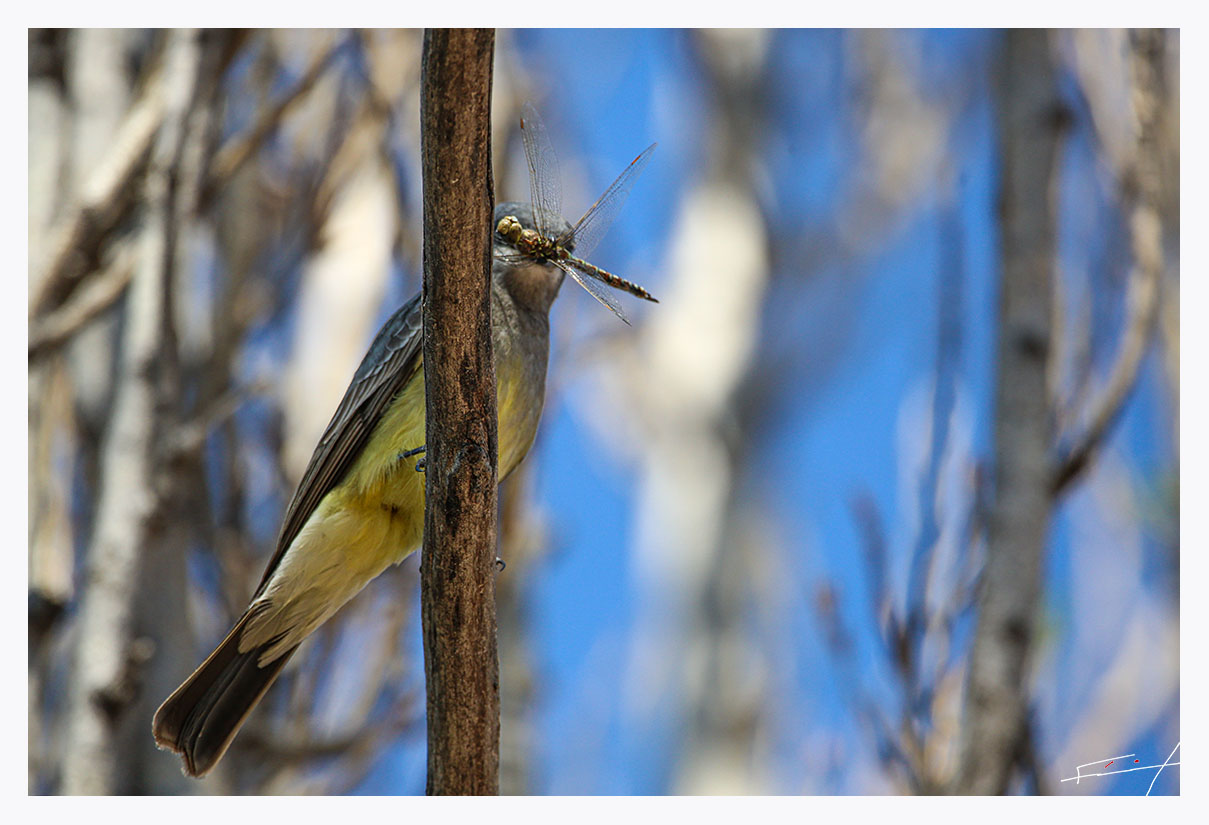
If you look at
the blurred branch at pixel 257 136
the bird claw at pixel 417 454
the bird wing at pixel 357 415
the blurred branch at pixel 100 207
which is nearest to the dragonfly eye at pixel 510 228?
the bird wing at pixel 357 415

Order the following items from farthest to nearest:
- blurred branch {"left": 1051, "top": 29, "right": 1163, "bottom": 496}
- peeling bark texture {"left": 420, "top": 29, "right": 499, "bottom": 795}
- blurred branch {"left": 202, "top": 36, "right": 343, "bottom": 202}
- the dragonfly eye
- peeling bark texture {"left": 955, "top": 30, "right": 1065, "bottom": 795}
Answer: blurred branch {"left": 202, "top": 36, "right": 343, "bottom": 202} < the dragonfly eye < blurred branch {"left": 1051, "top": 29, "right": 1163, "bottom": 496} < peeling bark texture {"left": 955, "top": 30, "right": 1065, "bottom": 795} < peeling bark texture {"left": 420, "top": 29, "right": 499, "bottom": 795}

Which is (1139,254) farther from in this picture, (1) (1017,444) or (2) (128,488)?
(2) (128,488)

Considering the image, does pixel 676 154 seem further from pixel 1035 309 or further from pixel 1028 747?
pixel 1028 747

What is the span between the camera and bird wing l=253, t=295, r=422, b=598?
9.46 ft

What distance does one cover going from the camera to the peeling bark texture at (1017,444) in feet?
8.04

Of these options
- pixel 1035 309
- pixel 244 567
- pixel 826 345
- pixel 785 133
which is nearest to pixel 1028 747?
pixel 1035 309

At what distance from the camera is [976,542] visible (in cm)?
315

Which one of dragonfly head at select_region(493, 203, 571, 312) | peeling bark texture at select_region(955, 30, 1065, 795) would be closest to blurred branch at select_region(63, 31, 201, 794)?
dragonfly head at select_region(493, 203, 571, 312)

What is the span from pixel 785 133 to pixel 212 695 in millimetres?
4711

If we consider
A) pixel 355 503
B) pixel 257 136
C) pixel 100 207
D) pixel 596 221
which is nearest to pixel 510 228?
pixel 596 221

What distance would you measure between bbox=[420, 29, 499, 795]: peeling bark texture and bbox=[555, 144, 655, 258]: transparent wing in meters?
1.02

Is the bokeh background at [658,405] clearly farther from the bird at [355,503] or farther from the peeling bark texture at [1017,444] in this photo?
the bird at [355,503]

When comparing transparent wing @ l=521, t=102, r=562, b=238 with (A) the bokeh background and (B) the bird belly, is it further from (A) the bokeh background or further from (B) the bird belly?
(B) the bird belly

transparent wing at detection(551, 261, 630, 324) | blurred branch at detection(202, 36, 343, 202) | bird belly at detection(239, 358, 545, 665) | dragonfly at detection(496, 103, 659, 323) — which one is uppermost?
blurred branch at detection(202, 36, 343, 202)
